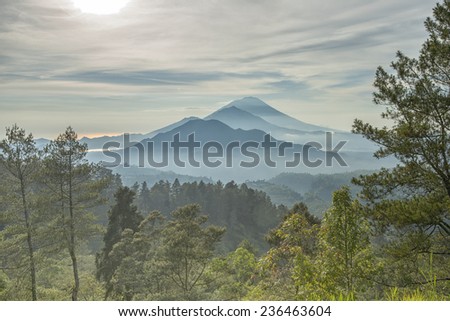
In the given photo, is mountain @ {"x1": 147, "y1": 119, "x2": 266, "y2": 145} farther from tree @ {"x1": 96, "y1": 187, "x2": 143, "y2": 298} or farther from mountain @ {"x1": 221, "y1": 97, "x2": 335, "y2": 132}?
tree @ {"x1": 96, "y1": 187, "x2": 143, "y2": 298}

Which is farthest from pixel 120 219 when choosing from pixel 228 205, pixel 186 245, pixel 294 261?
pixel 228 205

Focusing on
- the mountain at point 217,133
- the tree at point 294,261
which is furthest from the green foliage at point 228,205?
the mountain at point 217,133

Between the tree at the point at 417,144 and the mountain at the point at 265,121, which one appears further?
the mountain at the point at 265,121

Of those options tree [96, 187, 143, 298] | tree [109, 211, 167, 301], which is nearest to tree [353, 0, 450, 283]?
tree [109, 211, 167, 301]

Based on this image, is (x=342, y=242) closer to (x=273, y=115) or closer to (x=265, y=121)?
(x=273, y=115)

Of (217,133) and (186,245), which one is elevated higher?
(217,133)

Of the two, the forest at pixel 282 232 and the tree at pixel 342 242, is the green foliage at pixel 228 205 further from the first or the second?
the tree at pixel 342 242
